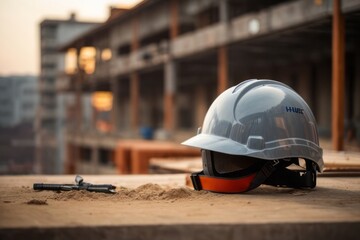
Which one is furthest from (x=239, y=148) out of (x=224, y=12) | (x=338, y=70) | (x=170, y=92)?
(x=170, y=92)

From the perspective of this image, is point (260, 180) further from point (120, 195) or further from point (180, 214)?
point (180, 214)

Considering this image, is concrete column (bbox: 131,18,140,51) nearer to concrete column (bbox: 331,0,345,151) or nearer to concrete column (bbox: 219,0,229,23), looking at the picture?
concrete column (bbox: 219,0,229,23)

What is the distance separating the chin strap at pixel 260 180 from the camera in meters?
7.36

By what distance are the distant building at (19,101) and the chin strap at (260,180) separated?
86.9m

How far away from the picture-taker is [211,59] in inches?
1357

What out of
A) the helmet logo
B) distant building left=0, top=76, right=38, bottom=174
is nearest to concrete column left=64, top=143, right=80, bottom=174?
distant building left=0, top=76, right=38, bottom=174

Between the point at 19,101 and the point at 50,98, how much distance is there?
17.3 metres

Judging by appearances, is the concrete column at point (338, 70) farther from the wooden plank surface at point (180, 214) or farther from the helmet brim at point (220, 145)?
the helmet brim at point (220, 145)

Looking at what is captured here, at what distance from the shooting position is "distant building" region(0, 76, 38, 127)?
93.1 metres

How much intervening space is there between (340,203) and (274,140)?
1.11 meters

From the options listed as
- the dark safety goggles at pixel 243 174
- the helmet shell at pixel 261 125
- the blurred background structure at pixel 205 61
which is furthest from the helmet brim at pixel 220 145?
the blurred background structure at pixel 205 61

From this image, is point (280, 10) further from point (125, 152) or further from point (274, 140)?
point (274, 140)

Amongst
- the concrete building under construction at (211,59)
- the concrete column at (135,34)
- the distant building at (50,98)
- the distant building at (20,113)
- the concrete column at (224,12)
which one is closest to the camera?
the concrete building under construction at (211,59)

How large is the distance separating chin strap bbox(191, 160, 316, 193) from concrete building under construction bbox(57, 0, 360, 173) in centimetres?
1029
